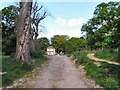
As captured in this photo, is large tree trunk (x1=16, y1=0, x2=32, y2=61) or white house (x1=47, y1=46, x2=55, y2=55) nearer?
large tree trunk (x1=16, y1=0, x2=32, y2=61)

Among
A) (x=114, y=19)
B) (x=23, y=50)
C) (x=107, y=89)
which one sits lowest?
(x=107, y=89)

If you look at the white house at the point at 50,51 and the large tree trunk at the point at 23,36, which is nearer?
Result: the large tree trunk at the point at 23,36

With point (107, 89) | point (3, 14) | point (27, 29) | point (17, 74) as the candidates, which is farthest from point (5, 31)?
point (107, 89)

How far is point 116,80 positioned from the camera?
45.0 feet

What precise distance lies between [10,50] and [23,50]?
32512mm

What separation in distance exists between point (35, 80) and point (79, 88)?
10.3ft

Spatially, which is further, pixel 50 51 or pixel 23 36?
pixel 50 51

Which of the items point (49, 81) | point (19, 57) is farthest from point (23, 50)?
point (49, 81)

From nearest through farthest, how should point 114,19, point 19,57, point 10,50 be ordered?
point 114,19 < point 19,57 < point 10,50

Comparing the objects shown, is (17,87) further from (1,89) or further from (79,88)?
(79,88)

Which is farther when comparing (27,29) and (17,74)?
(27,29)

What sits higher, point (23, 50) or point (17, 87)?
point (23, 50)

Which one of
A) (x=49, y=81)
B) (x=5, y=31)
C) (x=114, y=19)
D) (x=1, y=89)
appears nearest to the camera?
(x=1, y=89)

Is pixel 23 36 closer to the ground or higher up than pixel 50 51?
higher up
